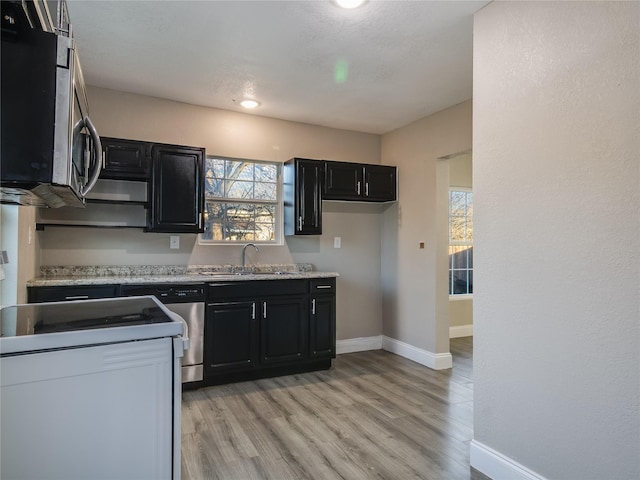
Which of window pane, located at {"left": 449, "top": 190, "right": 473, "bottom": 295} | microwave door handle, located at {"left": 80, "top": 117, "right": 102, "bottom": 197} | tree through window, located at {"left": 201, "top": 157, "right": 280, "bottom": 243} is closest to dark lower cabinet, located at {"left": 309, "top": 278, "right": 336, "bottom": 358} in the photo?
tree through window, located at {"left": 201, "top": 157, "right": 280, "bottom": 243}

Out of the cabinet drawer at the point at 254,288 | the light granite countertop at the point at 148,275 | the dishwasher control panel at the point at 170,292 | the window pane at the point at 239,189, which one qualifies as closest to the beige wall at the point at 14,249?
the light granite countertop at the point at 148,275

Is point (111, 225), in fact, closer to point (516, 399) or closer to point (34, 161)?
point (34, 161)

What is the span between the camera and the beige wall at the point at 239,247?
3.53m

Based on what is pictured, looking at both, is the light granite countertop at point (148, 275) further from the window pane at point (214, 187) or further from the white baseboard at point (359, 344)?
the white baseboard at point (359, 344)

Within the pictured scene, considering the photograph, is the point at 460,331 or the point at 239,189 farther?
the point at 460,331

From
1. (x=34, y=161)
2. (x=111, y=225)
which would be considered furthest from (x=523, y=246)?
(x=111, y=225)

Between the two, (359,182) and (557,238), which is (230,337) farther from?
(557,238)

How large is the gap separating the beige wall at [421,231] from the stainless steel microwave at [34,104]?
135 inches

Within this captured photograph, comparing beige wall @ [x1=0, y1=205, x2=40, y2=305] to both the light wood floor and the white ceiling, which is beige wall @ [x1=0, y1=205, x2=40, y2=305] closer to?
the white ceiling

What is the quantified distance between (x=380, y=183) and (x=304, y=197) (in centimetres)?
98

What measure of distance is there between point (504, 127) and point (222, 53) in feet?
6.52

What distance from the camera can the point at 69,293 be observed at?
9.54ft

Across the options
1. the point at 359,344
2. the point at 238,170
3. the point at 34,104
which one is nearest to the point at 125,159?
the point at 238,170

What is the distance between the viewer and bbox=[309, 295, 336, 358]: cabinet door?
388 cm
